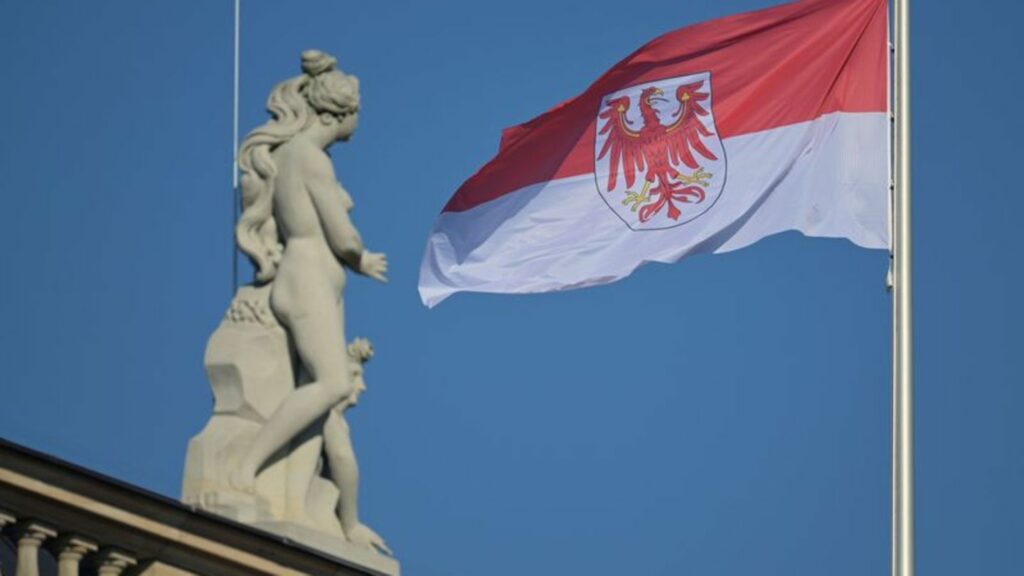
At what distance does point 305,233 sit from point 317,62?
5.23ft

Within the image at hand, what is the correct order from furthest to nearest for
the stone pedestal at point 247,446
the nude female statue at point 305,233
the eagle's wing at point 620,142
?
1. the eagle's wing at point 620,142
2. the nude female statue at point 305,233
3. the stone pedestal at point 247,446

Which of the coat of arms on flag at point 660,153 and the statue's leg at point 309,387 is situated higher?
the coat of arms on flag at point 660,153

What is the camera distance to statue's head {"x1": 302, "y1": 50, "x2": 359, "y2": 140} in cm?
3500

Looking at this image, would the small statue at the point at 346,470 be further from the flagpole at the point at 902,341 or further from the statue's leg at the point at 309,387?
the flagpole at the point at 902,341

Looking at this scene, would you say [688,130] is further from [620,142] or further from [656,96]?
[620,142]

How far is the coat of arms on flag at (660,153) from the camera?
39812 mm

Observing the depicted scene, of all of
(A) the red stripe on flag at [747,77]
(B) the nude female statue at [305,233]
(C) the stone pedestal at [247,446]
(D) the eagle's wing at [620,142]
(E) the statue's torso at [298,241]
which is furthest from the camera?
(D) the eagle's wing at [620,142]

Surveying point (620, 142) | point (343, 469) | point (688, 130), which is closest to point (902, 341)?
point (688, 130)

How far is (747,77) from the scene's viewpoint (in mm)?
40312

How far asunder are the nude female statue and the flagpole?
5.18m

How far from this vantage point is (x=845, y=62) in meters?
39.8

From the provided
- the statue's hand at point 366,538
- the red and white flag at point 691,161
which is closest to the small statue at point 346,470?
the statue's hand at point 366,538

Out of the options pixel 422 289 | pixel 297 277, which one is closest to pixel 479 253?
pixel 422 289

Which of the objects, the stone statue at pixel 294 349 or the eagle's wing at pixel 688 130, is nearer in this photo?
the stone statue at pixel 294 349
